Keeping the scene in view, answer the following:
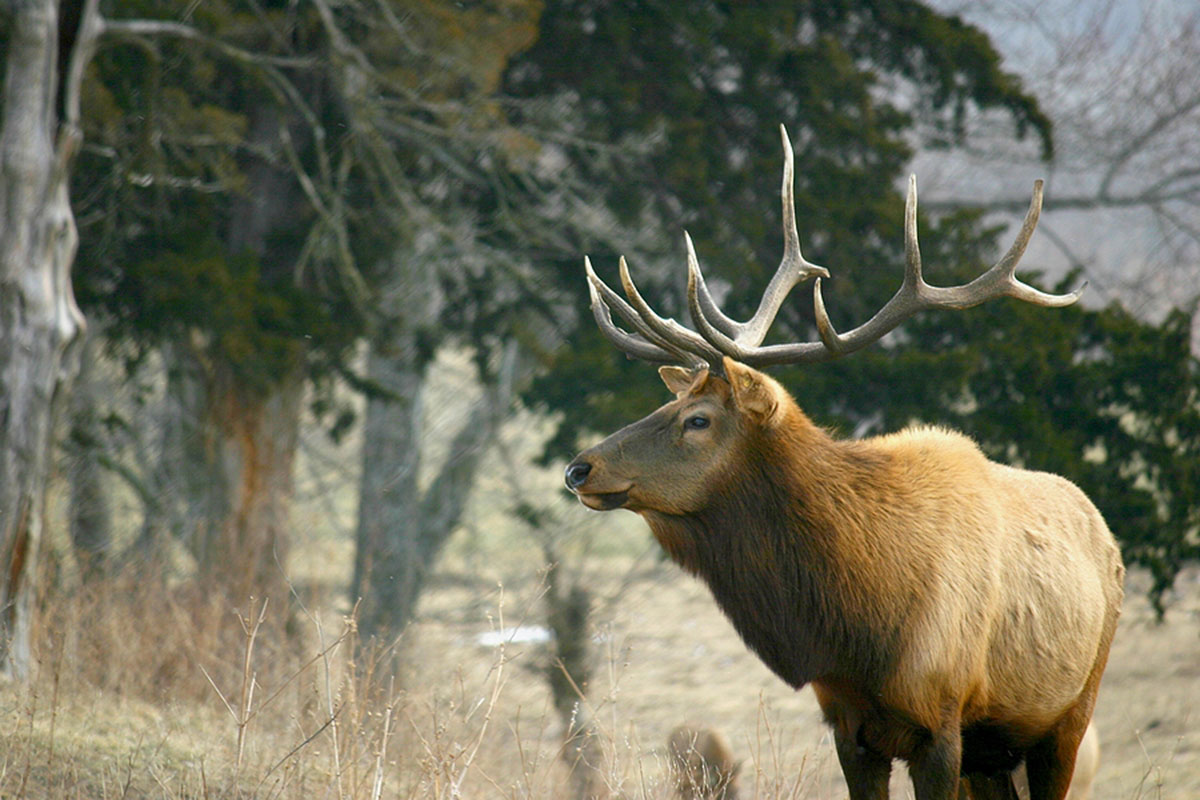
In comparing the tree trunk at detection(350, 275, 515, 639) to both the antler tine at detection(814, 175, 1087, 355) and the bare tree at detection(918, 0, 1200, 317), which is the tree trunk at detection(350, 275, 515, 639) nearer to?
the bare tree at detection(918, 0, 1200, 317)

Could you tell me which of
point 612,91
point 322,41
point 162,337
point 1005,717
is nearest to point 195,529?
point 162,337

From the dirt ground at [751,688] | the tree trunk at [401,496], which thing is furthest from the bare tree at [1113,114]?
the tree trunk at [401,496]

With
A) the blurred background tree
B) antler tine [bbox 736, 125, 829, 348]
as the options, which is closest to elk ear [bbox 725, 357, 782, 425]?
antler tine [bbox 736, 125, 829, 348]

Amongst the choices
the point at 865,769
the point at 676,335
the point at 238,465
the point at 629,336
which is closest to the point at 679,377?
the point at 629,336

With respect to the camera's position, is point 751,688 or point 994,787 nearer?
point 994,787

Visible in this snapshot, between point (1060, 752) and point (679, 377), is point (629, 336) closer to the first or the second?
point (679, 377)

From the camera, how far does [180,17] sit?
8.91 meters

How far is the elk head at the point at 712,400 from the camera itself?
14.7 feet

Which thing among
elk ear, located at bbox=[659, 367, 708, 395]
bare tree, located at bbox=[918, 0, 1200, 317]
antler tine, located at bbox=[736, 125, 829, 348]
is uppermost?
bare tree, located at bbox=[918, 0, 1200, 317]

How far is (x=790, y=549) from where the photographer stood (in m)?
4.54

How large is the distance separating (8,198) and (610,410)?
4145 mm

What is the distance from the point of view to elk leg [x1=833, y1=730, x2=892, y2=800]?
14.5 ft

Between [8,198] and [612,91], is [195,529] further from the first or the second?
[612,91]

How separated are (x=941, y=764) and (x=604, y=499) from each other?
141cm
